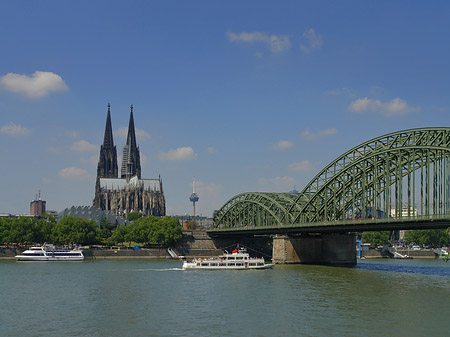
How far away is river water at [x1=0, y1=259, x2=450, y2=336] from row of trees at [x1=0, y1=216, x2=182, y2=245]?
58927 mm

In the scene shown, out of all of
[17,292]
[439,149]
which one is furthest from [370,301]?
[17,292]

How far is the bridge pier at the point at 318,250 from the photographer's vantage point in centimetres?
10994

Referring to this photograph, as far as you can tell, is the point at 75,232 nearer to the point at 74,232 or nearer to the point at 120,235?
the point at 74,232

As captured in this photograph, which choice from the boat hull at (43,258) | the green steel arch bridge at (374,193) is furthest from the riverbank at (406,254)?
the boat hull at (43,258)

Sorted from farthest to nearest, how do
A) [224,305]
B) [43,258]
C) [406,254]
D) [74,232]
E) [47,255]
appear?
1. [406,254]
2. [74,232]
3. [47,255]
4. [43,258]
5. [224,305]

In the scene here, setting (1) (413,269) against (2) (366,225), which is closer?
(2) (366,225)

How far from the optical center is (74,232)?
14875 cm

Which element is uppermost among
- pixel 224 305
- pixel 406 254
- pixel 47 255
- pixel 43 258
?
pixel 224 305

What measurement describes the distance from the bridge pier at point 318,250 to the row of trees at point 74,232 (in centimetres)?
Result: 4622

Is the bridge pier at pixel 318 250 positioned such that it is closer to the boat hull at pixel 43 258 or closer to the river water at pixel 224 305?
the river water at pixel 224 305

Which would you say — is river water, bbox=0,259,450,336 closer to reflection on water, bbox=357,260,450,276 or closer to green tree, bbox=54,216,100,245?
reflection on water, bbox=357,260,450,276

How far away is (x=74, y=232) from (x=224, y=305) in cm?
10146

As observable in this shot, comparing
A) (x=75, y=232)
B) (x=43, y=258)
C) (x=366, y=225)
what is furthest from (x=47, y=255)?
(x=366, y=225)

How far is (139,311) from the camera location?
5125cm
